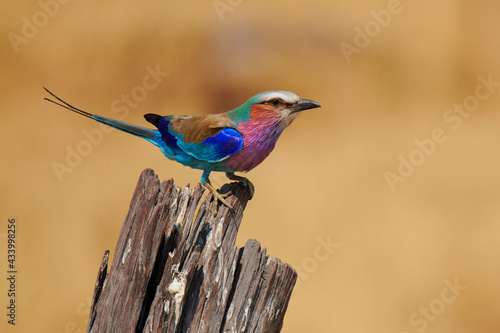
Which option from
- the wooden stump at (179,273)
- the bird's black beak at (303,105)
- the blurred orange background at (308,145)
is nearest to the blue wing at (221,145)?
the bird's black beak at (303,105)

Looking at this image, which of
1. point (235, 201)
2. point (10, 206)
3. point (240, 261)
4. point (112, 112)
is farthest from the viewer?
point (112, 112)

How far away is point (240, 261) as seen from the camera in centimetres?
391

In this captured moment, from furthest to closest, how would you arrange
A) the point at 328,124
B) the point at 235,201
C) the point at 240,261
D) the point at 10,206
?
1. the point at 328,124
2. the point at 10,206
3. the point at 235,201
4. the point at 240,261

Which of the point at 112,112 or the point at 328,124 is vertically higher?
the point at 328,124

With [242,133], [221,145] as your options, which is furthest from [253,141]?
[221,145]

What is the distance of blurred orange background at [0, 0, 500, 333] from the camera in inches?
324

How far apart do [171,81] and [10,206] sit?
104 inches

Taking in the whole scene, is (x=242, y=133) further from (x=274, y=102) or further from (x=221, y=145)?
(x=274, y=102)

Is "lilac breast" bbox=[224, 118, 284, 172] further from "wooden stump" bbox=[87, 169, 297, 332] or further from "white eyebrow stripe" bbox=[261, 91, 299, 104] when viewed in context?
"wooden stump" bbox=[87, 169, 297, 332]

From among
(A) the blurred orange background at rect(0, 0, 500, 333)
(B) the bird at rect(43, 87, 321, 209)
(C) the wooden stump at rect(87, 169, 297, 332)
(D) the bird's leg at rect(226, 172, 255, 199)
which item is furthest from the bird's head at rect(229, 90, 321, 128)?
(A) the blurred orange background at rect(0, 0, 500, 333)

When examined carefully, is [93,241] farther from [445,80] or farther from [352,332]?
[445,80]

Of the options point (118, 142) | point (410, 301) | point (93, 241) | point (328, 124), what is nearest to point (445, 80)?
point (328, 124)

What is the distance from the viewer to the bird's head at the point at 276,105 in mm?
4684

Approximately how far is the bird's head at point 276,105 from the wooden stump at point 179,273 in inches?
40.1
